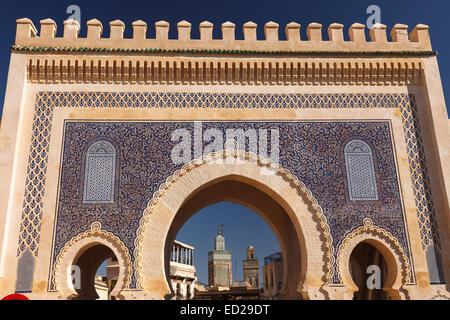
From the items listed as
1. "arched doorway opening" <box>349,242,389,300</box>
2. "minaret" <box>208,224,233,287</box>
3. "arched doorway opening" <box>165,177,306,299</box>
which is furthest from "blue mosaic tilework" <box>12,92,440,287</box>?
"minaret" <box>208,224,233,287</box>

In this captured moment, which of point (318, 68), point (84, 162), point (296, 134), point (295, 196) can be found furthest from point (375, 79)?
point (84, 162)

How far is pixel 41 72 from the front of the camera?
16.9 feet

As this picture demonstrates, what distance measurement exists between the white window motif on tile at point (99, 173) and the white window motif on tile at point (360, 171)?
2.62 m

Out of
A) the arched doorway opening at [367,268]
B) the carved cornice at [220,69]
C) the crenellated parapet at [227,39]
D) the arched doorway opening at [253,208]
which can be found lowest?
the arched doorway opening at [367,268]

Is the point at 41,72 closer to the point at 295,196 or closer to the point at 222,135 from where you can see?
the point at 222,135

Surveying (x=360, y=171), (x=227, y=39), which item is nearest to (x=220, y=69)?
(x=227, y=39)

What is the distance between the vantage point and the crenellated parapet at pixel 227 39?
5.25m

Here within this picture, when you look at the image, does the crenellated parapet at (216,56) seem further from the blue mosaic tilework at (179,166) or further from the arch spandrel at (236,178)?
the arch spandrel at (236,178)

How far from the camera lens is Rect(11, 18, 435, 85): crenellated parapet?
5184mm

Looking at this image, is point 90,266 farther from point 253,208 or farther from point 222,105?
point 222,105

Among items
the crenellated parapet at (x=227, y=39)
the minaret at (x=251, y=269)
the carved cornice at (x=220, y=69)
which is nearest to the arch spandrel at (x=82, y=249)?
the carved cornice at (x=220, y=69)

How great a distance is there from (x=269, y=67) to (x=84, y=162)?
2.39m

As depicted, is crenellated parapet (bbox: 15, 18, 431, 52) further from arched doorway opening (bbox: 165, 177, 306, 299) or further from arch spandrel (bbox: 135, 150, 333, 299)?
arched doorway opening (bbox: 165, 177, 306, 299)

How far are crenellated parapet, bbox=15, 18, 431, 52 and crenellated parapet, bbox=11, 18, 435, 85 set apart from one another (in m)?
0.01
